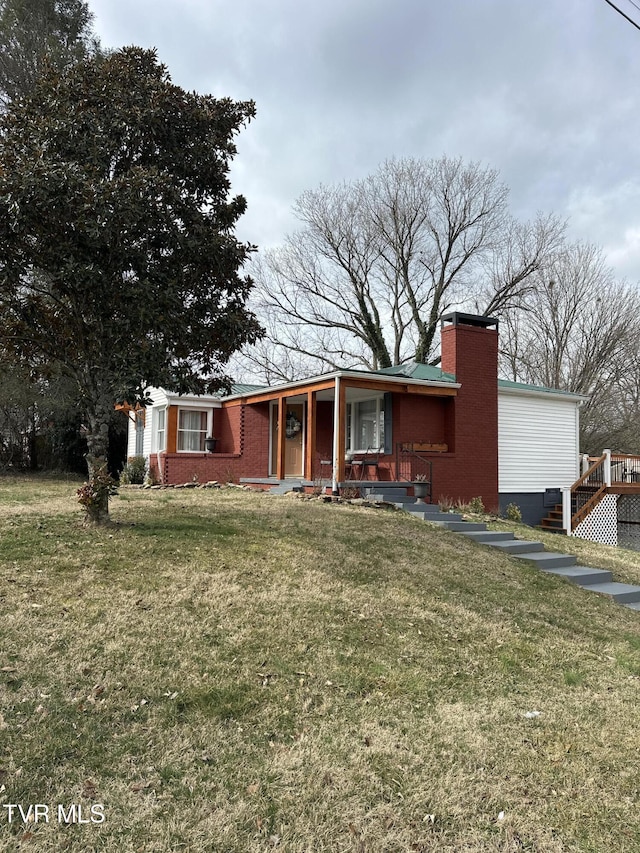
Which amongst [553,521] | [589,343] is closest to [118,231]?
[553,521]

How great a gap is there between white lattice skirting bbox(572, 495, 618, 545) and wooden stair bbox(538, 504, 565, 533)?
430mm

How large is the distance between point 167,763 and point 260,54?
9.13 meters

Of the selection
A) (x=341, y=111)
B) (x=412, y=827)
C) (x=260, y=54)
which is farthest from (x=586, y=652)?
(x=341, y=111)

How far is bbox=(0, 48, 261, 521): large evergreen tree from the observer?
6.20 metres

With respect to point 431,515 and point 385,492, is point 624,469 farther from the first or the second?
point 431,515

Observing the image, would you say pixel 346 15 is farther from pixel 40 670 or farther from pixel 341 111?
pixel 40 670

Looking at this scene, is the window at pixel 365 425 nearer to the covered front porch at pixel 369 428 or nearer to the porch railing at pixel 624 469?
the covered front porch at pixel 369 428

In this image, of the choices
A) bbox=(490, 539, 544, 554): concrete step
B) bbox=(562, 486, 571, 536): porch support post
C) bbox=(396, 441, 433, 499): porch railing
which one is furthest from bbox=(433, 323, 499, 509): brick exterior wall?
bbox=(490, 539, 544, 554): concrete step

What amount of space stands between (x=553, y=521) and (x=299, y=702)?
45.4ft

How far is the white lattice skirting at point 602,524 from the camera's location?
632 inches

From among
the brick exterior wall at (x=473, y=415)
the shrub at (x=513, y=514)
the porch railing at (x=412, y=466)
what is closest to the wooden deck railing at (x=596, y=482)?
the shrub at (x=513, y=514)

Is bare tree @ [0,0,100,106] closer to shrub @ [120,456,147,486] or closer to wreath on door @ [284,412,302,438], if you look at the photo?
shrub @ [120,456,147,486]

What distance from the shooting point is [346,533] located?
829 cm

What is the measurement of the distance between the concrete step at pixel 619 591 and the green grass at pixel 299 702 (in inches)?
32.3
